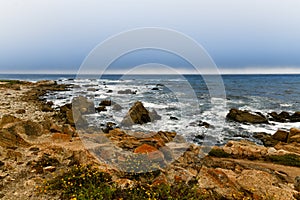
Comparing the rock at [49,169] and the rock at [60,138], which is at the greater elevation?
the rock at [49,169]

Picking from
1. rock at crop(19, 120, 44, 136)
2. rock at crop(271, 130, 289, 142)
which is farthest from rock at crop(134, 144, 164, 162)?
rock at crop(271, 130, 289, 142)

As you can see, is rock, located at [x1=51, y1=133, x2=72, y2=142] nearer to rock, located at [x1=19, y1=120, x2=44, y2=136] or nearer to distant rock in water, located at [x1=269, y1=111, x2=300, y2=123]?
rock, located at [x1=19, y1=120, x2=44, y2=136]

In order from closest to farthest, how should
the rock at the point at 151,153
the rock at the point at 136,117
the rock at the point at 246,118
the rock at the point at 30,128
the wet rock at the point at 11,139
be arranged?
the rock at the point at 151,153 → the wet rock at the point at 11,139 → the rock at the point at 30,128 → the rock at the point at 136,117 → the rock at the point at 246,118

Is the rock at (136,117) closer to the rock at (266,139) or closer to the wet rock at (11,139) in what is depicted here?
the rock at (266,139)

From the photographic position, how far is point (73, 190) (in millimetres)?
5363

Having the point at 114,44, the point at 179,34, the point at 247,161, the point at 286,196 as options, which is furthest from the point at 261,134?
the point at 114,44

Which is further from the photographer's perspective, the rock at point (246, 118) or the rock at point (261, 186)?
the rock at point (246, 118)

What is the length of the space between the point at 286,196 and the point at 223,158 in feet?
14.2

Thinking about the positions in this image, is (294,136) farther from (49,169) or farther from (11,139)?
(11,139)

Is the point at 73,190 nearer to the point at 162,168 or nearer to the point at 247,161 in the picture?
the point at 162,168

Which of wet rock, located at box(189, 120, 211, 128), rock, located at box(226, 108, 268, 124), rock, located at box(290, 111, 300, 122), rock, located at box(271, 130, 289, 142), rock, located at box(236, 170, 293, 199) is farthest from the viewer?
rock, located at box(290, 111, 300, 122)

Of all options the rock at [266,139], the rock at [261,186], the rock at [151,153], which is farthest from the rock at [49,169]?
the rock at [266,139]

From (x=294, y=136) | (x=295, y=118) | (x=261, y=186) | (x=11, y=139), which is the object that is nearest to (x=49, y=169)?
(x=11, y=139)

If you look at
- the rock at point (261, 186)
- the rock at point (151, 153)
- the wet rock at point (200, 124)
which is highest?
the rock at point (151, 153)
